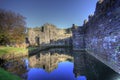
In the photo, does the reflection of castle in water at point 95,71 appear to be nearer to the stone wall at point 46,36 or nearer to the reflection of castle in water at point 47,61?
the reflection of castle in water at point 47,61

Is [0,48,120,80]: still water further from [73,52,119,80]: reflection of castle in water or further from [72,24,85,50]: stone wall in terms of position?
[72,24,85,50]: stone wall

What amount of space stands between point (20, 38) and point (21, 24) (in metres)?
3.18

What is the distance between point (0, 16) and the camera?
1239 inches

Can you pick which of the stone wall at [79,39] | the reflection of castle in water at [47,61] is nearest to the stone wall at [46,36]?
the stone wall at [79,39]

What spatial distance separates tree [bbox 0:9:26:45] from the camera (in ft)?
98.5

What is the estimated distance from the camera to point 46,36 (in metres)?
58.5

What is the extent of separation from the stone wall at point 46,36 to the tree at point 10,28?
22.1m

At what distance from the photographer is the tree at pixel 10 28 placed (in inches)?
1183

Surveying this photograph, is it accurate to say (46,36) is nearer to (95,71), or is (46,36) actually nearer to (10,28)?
(10,28)

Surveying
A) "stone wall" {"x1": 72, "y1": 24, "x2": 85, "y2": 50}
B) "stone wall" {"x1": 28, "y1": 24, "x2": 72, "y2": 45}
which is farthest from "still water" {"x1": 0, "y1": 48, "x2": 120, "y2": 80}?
"stone wall" {"x1": 28, "y1": 24, "x2": 72, "y2": 45}

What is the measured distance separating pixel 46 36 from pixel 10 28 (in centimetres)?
2780

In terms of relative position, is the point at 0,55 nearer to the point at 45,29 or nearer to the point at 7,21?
the point at 7,21

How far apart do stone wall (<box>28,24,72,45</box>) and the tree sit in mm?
22051

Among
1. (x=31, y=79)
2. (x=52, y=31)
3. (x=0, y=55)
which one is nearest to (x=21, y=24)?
(x=0, y=55)
